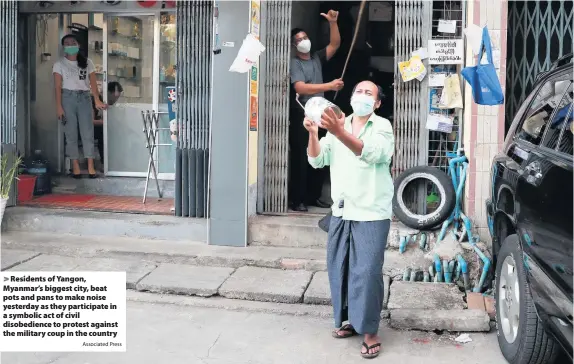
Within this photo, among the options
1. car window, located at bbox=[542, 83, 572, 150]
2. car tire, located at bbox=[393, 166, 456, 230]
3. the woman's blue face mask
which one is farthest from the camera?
the woman's blue face mask

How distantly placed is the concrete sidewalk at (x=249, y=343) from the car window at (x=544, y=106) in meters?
1.53

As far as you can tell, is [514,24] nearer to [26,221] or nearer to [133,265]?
[133,265]

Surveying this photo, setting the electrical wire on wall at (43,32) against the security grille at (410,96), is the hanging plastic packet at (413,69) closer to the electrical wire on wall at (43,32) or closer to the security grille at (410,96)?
the security grille at (410,96)

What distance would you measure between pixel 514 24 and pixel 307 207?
3.06 m

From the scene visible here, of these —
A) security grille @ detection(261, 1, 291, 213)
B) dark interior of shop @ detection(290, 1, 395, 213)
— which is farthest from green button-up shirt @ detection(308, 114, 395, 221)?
dark interior of shop @ detection(290, 1, 395, 213)

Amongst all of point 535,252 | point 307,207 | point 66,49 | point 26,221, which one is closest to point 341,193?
point 535,252

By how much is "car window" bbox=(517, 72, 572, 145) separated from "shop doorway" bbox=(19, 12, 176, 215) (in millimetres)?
5265

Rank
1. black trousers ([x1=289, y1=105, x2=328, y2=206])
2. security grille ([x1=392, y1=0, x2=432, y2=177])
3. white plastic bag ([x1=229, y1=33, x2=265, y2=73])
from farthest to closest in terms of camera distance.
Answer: black trousers ([x1=289, y1=105, x2=328, y2=206])
security grille ([x1=392, y1=0, x2=432, y2=177])
white plastic bag ([x1=229, y1=33, x2=265, y2=73])

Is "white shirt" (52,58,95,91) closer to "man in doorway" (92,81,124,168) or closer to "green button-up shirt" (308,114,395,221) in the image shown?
"man in doorway" (92,81,124,168)

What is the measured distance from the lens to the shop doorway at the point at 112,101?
909 cm

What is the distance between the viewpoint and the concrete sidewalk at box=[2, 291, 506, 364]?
4.59m

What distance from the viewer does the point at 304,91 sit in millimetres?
7488

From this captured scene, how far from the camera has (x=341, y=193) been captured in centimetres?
468

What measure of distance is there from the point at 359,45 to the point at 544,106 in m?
5.28
